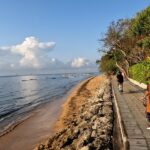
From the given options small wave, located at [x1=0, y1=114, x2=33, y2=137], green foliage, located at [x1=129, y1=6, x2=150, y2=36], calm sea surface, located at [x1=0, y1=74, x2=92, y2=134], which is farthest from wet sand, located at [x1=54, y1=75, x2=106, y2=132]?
green foliage, located at [x1=129, y1=6, x2=150, y2=36]

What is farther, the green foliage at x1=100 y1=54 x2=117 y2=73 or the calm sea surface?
the green foliage at x1=100 y1=54 x2=117 y2=73

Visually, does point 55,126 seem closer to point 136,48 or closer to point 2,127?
point 2,127

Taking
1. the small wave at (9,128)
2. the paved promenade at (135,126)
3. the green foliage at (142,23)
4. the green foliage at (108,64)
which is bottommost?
the small wave at (9,128)

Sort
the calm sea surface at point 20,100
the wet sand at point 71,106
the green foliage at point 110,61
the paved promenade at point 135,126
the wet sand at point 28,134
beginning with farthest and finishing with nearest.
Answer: the green foliage at point 110,61 → the calm sea surface at point 20,100 → the wet sand at point 71,106 → the wet sand at point 28,134 → the paved promenade at point 135,126

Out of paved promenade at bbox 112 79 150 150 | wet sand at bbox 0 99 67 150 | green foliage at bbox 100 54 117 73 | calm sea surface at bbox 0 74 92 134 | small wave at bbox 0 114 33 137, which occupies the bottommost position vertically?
calm sea surface at bbox 0 74 92 134

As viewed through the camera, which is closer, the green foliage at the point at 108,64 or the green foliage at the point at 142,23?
the green foliage at the point at 142,23

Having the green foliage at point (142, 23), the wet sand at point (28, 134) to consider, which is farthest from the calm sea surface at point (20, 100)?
the green foliage at point (142, 23)

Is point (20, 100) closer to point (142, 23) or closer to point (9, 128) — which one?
point (142, 23)

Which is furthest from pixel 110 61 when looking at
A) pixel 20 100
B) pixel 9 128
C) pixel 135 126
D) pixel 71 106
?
pixel 135 126

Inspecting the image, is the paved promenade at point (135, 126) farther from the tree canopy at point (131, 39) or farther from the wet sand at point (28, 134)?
the tree canopy at point (131, 39)

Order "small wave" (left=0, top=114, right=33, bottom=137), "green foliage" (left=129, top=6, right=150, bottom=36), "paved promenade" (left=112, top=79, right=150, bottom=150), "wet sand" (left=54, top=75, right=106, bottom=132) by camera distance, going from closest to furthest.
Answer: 1. "paved promenade" (left=112, top=79, right=150, bottom=150)
2. "small wave" (left=0, top=114, right=33, bottom=137)
3. "wet sand" (left=54, top=75, right=106, bottom=132)
4. "green foliage" (left=129, top=6, right=150, bottom=36)

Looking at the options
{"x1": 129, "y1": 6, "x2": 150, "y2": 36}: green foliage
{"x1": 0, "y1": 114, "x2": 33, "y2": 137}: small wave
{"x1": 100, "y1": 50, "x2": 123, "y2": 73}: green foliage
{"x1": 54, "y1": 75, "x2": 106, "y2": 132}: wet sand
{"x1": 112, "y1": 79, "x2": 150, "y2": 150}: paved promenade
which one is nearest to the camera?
{"x1": 112, "y1": 79, "x2": 150, "y2": 150}: paved promenade

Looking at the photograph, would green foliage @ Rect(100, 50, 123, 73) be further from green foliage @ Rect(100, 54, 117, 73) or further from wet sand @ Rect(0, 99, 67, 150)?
wet sand @ Rect(0, 99, 67, 150)

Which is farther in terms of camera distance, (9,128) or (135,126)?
(9,128)
